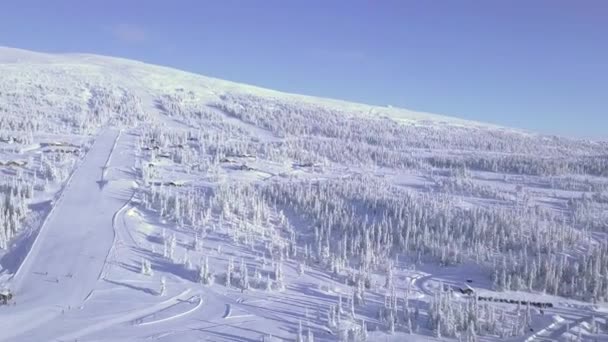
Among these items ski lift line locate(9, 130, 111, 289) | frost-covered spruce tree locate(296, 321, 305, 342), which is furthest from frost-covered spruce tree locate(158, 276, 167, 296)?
frost-covered spruce tree locate(296, 321, 305, 342)

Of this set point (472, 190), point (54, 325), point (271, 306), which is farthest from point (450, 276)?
point (472, 190)

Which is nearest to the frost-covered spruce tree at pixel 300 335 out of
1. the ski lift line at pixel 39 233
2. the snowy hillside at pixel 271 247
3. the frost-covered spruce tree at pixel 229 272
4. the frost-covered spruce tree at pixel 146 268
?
the snowy hillside at pixel 271 247

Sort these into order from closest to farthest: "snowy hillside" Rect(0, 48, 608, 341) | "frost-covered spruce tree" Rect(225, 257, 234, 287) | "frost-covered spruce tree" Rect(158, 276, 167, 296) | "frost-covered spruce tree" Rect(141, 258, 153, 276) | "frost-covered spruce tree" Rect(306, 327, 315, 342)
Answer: "frost-covered spruce tree" Rect(306, 327, 315, 342) → "snowy hillside" Rect(0, 48, 608, 341) → "frost-covered spruce tree" Rect(158, 276, 167, 296) → "frost-covered spruce tree" Rect(225, 257, 234, 287) → "frost-covered spruce tree" Rect(141, 258, 153, 276)

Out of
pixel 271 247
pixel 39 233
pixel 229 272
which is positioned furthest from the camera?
pixel 271 247

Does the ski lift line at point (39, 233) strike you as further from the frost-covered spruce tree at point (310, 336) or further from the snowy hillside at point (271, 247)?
the frost-covered spruce tree at point (310, 336)

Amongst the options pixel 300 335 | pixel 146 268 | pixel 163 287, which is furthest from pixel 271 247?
pixel 300 335

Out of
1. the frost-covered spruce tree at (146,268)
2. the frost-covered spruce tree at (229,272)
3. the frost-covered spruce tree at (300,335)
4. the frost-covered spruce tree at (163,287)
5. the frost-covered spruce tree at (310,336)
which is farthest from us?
the frost-covered spruce tree at (146,268)

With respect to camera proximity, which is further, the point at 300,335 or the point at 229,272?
the point at 229,272

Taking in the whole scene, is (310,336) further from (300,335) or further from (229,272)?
(229,272)

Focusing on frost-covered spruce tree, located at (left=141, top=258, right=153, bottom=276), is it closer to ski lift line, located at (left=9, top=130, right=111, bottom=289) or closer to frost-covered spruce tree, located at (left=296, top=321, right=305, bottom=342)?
ski lift line, located at (left=9, top=130, right=111, bottom=289)
